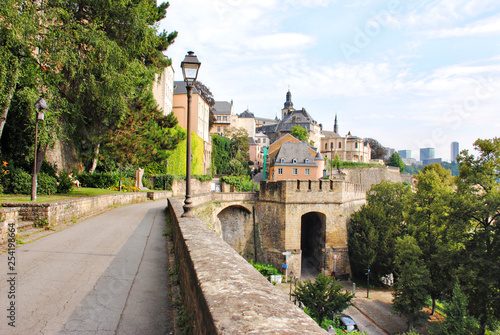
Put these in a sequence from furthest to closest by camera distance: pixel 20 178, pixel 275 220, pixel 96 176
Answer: pixel 275 220, pixel 96 176, pixel 20 178

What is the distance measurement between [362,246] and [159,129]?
69.7ft

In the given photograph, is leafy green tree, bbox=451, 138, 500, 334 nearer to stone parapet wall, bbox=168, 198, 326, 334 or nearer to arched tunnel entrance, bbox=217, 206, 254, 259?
arched tunnel entrance, bbox=217, 206, 254, 259

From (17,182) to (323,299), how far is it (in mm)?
16481

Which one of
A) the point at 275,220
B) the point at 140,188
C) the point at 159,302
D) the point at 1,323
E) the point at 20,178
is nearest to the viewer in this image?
the point at 1,323

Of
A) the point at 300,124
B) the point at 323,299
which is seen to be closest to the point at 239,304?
the point at 323,299

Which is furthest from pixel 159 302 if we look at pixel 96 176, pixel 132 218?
pixel 96 176

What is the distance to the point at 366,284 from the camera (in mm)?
28906

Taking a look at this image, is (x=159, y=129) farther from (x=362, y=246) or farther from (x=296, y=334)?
(x=296, y=334)

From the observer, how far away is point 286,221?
26.8 metres

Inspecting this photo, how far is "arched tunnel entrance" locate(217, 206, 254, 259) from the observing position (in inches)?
1102

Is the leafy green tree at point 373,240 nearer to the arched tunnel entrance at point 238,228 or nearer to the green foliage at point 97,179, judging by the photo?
the arched tunnel entrance at point 238,228

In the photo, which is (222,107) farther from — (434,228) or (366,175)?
(434,228)

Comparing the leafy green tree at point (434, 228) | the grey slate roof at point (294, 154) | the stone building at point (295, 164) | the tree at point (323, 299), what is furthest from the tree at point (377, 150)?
the tree at point (323, 299)

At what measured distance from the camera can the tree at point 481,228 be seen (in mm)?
18922
